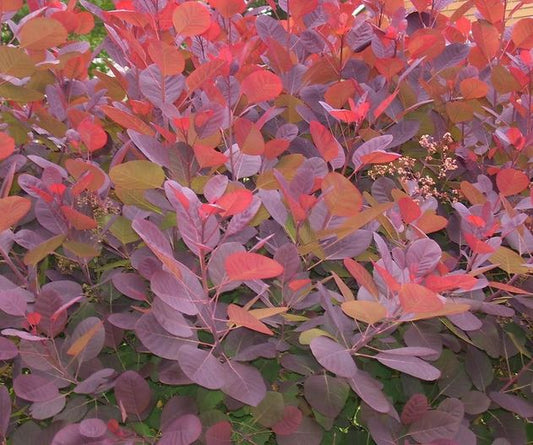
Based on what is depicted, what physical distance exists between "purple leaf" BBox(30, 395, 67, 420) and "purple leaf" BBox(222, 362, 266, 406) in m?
0.31

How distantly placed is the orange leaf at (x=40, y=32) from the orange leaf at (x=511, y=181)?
984 millimetres

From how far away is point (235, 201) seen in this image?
1.13m

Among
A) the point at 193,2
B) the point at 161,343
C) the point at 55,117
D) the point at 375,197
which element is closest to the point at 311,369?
the point at 161,343

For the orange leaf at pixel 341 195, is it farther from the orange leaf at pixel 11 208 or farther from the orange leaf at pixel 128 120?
the orange leaf at pixel 11 208

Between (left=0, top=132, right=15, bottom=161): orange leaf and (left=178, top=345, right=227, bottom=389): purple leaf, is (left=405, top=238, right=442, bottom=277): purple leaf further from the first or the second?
(left=0, top=132, right=15, bottom=161): orange leaf

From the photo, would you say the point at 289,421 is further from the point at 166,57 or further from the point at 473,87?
the point at 473,87

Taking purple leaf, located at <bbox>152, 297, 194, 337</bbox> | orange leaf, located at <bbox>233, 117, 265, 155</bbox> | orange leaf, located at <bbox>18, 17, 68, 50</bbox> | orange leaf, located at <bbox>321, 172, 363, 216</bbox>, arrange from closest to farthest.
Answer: purple leaf, located at <bbox>152, 297, 194, 337</bbox>
orange leaf, located at <bbox>321, 172, 363, 216</bbox>
orange leaf, located at <bbox>233, 117, 265, 155</bbox>
orange leaf, located at <bbox>18, 17, 68, 50</bbox>

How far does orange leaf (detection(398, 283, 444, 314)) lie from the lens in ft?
3.56

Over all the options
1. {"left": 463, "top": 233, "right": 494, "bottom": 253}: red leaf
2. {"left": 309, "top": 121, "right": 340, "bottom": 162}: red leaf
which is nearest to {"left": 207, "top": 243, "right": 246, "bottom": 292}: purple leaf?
{"left": 309, "top": 121, "right": 340, "bottom": 162}: red leaf

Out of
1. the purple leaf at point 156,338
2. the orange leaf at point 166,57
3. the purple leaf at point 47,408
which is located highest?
the orange leaf at point 166,57

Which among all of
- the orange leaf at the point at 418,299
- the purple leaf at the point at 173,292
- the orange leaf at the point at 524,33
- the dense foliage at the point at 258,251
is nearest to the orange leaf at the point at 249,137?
the dense foliage at the point at 258,251

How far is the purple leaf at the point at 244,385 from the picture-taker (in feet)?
3.97

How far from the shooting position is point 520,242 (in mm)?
1483

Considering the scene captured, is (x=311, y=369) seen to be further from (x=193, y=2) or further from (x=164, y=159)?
(x=193, y=2)
